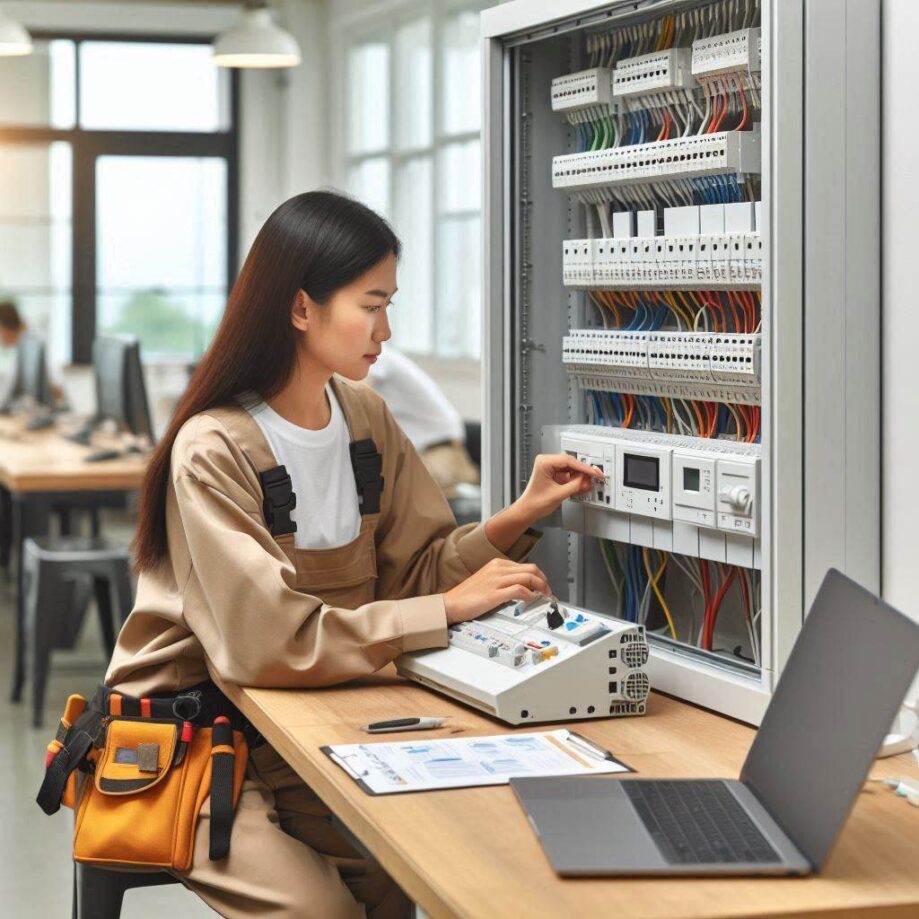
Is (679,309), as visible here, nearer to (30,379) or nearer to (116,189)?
(30,379)

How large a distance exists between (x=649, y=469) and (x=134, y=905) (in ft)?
5.93

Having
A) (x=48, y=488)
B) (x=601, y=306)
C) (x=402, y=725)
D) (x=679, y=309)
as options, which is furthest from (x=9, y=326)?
(x=402, y=725)

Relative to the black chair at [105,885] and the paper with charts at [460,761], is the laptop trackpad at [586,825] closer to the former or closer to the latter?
the paper with charts at [460,761]

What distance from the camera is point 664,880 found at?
1.37 m

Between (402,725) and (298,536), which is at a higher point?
(298,536)

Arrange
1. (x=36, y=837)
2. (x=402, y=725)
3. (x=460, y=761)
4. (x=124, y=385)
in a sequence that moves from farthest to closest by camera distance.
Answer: (x=124, y=385) → (x=36, y=837) → (x=402, y=725) → (x=460, y=761)

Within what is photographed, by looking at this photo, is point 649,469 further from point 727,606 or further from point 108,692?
point 108,692

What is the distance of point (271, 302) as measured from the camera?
2186 millimetres

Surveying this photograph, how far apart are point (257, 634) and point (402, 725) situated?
0.25m

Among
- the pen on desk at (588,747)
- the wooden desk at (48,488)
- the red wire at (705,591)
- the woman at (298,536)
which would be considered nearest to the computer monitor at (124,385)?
the wooden desk at (48,488)

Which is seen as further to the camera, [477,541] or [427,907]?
[477,541]

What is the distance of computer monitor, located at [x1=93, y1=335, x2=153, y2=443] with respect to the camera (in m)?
5.52

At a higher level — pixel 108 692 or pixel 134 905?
pixel 108 692

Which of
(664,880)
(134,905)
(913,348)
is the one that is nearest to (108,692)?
(664,880)
